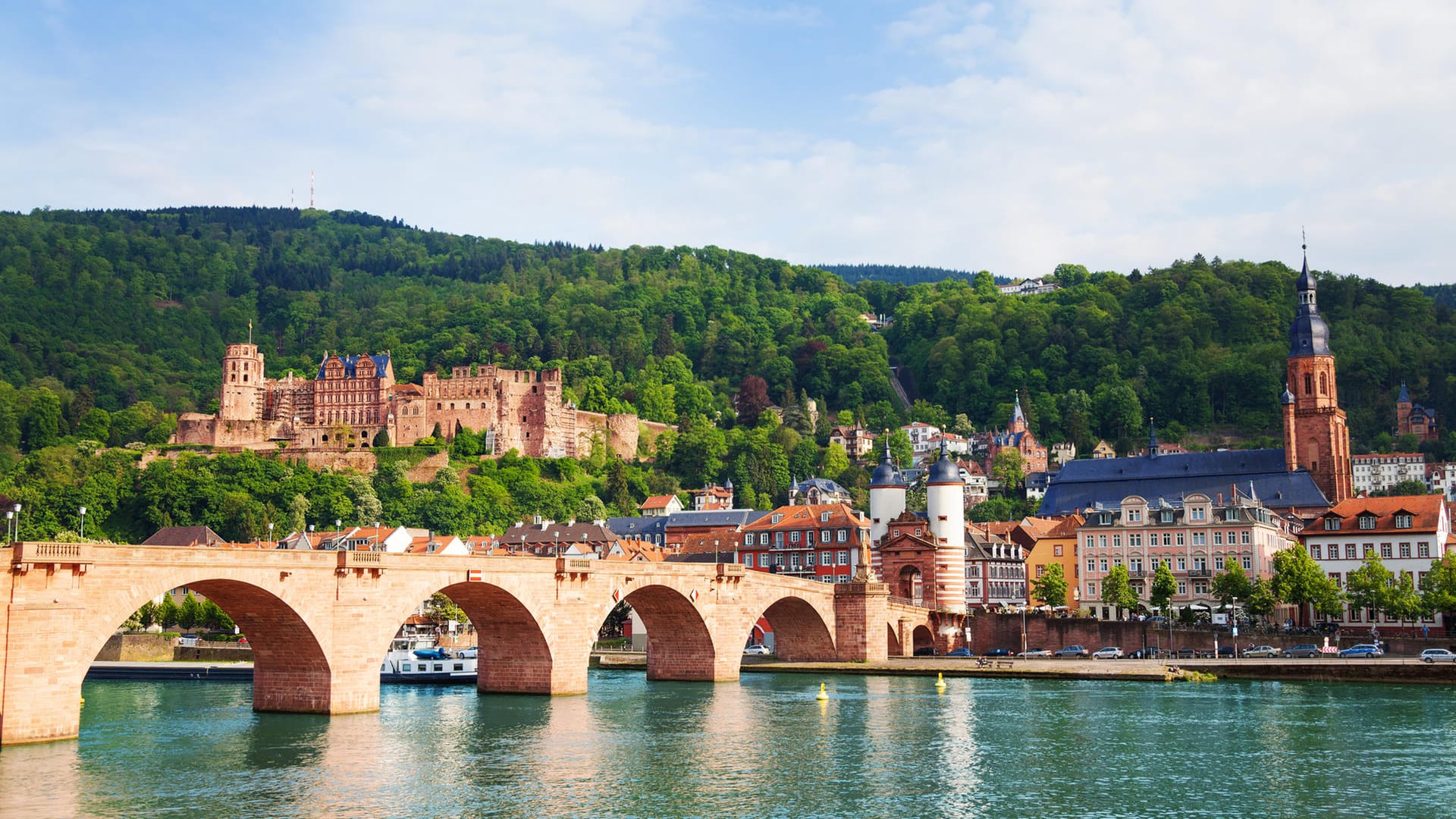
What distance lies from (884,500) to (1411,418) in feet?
266

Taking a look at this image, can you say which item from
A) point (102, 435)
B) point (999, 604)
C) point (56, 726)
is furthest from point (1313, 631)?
point (102, 435)

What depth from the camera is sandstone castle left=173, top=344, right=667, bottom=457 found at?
466 feet

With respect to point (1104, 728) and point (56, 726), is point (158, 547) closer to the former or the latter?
point (56, 726)

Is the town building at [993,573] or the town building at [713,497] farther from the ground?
the town building at [713,497]

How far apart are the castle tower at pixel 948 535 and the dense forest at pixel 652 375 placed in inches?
1782

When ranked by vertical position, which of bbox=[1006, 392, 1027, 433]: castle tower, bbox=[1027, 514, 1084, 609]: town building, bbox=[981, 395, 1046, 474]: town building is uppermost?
bbox=[1006, 392, 1027, 433]: castle tower

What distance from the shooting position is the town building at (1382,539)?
78312 mm

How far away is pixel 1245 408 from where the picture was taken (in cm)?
14988

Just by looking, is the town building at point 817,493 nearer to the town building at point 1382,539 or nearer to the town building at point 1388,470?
the town building at point 1388,470

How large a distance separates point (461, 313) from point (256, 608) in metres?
147

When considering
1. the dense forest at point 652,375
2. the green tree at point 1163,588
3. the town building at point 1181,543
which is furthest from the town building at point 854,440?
the green tree at point 1163,588

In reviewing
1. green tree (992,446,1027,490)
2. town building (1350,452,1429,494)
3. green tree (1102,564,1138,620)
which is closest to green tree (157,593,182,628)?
green tree (1102,564,1138,620)

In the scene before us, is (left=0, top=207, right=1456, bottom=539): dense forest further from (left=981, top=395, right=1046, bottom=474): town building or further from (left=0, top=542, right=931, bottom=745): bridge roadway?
(left=0, top=542, right=931, bottom=745): bridge roadway

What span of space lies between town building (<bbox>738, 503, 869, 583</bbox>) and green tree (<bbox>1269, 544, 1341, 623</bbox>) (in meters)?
26.6
